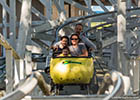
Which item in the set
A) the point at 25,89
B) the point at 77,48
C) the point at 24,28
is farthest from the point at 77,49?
the point at 25,89

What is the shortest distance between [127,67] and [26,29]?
2.37 meters

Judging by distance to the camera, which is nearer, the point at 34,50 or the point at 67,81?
the point at 67,81

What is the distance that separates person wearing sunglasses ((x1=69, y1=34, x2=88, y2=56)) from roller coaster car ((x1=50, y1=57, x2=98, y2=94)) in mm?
386

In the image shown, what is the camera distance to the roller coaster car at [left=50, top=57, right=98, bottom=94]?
6.37m

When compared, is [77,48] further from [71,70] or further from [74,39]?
[71,70]

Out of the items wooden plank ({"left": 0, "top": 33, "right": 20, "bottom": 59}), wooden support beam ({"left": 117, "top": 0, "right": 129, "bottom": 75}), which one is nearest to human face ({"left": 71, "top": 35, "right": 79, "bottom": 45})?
wooden plank ({"left": 0, "top": 33, "right": 20, "bottom": 59})

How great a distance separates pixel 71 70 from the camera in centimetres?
634

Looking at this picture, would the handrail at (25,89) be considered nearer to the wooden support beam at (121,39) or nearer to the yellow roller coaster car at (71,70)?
the yellow roller coaster car at (71,70)

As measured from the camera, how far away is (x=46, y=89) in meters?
6.59

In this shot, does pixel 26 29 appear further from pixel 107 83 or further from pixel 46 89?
pixel 107 83

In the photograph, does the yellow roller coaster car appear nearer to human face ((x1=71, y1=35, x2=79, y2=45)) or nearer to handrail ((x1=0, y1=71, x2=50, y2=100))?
handrail ((x1=0, y1=71, x2=50, y2=100))

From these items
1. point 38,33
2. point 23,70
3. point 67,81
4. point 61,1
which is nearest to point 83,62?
point 67,81

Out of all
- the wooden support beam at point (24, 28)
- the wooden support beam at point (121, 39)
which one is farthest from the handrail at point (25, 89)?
the wooden support beam at point (121, 39)

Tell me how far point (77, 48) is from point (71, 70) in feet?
2.92
